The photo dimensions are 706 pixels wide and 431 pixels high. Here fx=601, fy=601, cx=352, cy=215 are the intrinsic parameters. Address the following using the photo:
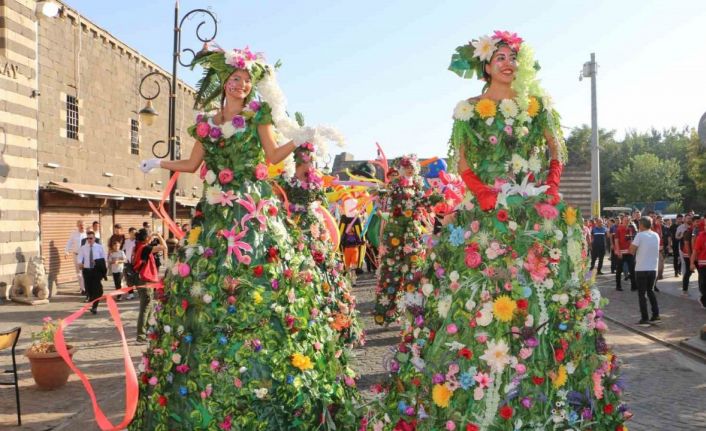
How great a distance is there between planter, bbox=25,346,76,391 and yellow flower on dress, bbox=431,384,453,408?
4.72 metres

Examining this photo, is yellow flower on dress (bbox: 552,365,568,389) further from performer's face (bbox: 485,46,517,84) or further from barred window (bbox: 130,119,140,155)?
barred window (bbox: 130,119,140,155)

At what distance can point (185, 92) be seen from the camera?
30.6 meters

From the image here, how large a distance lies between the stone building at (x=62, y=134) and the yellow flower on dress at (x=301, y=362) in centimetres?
1348

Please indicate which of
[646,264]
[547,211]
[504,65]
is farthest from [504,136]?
[646,264]

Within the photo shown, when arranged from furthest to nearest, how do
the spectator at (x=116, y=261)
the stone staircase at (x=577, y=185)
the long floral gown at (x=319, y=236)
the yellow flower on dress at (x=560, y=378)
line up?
the stone staircase at (x=577, y=185) → the spectator at (x=116, y=261) → the long floral gown at (x=319, y=236) → the yellow flower on dress at (x=560, y=378)

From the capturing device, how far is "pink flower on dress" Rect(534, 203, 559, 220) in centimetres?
365

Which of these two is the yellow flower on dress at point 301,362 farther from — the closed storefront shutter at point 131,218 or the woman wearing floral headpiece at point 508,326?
the closed storefront shutter at point 131,218

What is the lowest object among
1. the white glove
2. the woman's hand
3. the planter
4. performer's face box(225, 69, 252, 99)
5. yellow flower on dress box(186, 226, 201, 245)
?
the planter

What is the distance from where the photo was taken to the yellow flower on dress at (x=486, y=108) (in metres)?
4.12

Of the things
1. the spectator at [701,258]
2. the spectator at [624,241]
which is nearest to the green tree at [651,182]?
the spectator at [624,241]

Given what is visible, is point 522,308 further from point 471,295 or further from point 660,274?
point 660,274

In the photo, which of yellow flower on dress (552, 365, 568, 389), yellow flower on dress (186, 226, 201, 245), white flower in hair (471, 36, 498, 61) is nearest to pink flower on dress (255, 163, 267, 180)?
yellow flower on dress (186, 226, 201, 245)

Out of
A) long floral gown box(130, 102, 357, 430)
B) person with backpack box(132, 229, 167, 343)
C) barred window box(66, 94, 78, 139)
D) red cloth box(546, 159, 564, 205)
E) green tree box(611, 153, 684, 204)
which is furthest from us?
green tree box(611, 153, 684, 204)

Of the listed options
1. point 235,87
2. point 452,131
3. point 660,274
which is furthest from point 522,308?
point 660,274
